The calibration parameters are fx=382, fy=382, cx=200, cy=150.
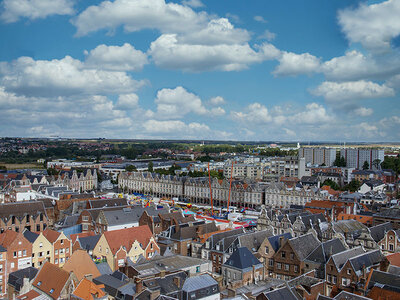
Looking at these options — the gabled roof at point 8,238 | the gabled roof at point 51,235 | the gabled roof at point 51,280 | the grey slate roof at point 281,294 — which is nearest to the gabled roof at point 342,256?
the grey slate roof at point 281,294

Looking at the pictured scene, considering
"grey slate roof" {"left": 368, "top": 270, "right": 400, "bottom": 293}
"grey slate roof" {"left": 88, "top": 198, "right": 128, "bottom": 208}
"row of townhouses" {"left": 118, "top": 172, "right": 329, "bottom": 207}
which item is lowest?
"row of townhouses" {"left": 118, "top": 172, "right": 329, "bottom": 207}

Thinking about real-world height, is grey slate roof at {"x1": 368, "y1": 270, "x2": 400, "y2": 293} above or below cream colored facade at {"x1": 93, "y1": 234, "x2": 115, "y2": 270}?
above

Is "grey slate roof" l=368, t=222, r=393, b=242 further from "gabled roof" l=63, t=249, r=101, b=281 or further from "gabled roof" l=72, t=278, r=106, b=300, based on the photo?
"gabled roof" l=72, t=278, r=106, b=300

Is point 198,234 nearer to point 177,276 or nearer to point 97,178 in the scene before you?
point 177,276

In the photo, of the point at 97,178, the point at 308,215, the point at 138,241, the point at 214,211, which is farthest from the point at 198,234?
the point at 97,178

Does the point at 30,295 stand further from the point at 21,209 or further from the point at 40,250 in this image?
the point at 21,209

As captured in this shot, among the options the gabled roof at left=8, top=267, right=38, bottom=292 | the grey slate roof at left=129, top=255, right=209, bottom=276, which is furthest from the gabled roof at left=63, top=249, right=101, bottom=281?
the gabled roof at left=8, top=267, right=38, bottom=292
